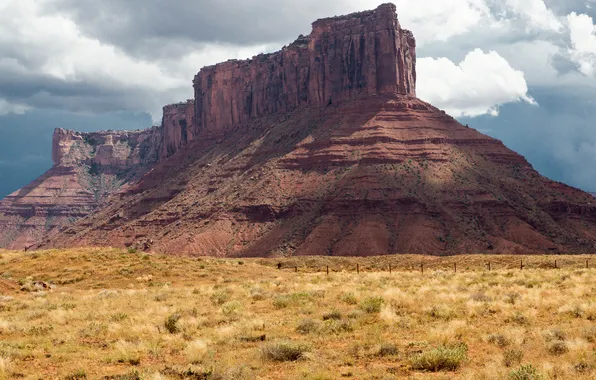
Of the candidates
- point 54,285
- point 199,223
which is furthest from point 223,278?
point 199,223

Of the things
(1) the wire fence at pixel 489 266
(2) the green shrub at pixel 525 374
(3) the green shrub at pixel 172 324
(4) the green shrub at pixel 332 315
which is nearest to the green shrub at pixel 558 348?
(2) the green shrub at pixel 525 374

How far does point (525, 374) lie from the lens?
40.0ft

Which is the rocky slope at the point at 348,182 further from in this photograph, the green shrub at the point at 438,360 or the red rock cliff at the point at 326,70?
the green shrub at the point at 438,360

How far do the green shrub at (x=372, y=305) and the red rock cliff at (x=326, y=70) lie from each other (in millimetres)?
108081

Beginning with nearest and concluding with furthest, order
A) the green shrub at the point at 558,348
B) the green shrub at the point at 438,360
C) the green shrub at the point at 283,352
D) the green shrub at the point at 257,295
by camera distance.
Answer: the green shrub at the point at 438,360 → the green shrub at the point at 558,348 → the green shrub at the point at 283,352 → the green shrub at the point at 257,295

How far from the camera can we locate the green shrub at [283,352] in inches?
606

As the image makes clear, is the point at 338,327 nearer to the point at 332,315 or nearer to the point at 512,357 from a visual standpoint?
the point at 332,315

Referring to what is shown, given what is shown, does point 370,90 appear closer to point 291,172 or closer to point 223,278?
point 291,172

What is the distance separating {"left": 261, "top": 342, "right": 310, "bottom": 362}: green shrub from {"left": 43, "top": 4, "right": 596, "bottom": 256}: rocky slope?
72070mm

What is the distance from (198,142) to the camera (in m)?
172

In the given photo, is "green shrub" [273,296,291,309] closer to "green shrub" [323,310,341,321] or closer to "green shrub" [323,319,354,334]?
"green shrub" [323,310,341,321]

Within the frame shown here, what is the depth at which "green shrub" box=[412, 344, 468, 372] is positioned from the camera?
14172mm

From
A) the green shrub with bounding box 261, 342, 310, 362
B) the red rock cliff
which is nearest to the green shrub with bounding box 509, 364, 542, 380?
the green shrub with bounding box 261, 342, 310, 362

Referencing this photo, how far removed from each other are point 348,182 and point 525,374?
9189 cm
